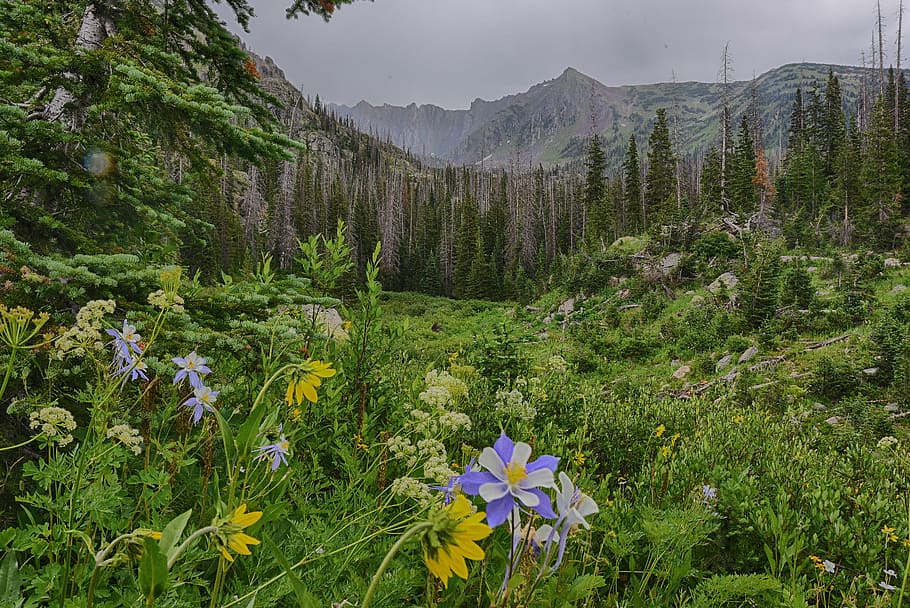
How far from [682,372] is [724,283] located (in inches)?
225

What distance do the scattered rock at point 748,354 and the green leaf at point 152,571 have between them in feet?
38.8

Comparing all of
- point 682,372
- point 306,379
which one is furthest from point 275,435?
point 682,372

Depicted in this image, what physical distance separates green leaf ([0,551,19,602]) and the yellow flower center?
1310 mm

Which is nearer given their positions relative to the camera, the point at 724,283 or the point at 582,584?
the point at 582,584

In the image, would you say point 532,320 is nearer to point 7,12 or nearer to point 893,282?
point 893,282

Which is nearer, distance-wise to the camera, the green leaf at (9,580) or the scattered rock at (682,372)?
the green leaf at (9,580)

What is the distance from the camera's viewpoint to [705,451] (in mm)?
3102

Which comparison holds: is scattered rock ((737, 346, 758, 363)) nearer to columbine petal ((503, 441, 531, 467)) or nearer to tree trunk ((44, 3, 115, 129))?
columbine petal ((503, 441, 531, 467))

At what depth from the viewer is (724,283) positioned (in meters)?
15.0

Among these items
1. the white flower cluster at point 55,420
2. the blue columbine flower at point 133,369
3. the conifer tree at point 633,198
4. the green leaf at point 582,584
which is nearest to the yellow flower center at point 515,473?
the green leaf at point 582,584

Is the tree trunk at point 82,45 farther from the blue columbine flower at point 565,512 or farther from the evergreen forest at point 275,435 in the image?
the blue columbine flower at point 565,512

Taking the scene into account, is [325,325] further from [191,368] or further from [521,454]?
[521,454]

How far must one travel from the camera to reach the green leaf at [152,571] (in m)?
0.64

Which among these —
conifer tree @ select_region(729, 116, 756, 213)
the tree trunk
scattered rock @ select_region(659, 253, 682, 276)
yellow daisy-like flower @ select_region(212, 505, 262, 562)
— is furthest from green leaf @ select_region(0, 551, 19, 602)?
conifer tree @ select_region(729, 116, 756, 213)
